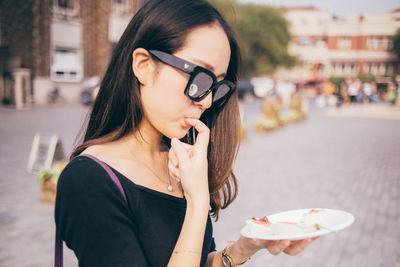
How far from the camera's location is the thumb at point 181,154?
1.26 m

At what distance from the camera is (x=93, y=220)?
1114 millimetres

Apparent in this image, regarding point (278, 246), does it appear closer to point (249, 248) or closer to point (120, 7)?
point (249, 248)

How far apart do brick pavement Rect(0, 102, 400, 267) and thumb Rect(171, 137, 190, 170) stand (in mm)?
861


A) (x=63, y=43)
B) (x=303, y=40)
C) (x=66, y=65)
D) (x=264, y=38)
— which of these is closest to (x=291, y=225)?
(x=63, y=43)

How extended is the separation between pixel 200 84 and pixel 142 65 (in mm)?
212

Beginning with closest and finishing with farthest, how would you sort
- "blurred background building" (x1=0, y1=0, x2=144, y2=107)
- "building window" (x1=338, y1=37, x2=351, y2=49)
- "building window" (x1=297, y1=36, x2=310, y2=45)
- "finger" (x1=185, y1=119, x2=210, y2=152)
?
1. "finger" (x1=185, y1=119, x2=210, y2=152)
2. "blurred background building" (x1=0, y1=0, x2=144, y2=107)
3. "building window" (x1=338, y1=37, x2=351, y2=49)
4. "building window" (x1=297, y1=36, x2=310, y2=45)

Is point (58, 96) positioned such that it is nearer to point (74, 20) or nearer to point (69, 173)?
point (74, 20)

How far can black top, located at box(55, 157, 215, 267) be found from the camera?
111cm

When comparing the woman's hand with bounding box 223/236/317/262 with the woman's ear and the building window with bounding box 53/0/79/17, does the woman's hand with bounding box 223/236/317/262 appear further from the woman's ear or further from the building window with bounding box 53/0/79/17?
the building window with bounding box 53/0/79/17

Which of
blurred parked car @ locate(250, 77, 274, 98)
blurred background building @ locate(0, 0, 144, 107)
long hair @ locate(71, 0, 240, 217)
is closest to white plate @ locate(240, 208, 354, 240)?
long hair @ locate(71, 0, 240, 217)

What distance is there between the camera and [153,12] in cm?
136

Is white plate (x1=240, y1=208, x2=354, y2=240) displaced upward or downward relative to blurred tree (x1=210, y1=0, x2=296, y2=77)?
downward

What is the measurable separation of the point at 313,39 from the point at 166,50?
61.9 m

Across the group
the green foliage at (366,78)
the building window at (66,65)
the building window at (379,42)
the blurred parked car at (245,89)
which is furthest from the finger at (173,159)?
the green foliage at (366,78)
